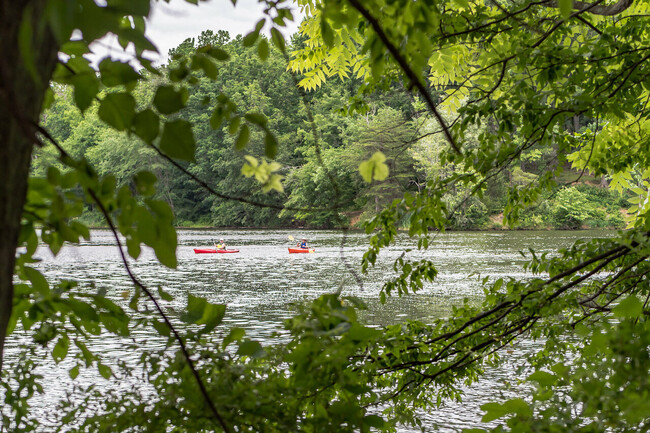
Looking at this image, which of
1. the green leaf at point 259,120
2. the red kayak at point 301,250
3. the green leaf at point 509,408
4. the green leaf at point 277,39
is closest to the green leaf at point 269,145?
the green leaf at point 259,120

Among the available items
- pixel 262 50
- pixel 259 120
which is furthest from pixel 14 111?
pixel 262 50

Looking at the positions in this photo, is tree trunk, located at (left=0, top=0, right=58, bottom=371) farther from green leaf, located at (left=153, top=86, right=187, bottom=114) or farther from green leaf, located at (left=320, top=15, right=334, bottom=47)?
green leaf, located at (left=320, top=15, right=334, bottom=47)

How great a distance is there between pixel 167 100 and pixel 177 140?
61 millimetres

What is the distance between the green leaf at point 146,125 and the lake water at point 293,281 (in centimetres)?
631

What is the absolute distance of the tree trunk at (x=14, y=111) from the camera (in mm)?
678

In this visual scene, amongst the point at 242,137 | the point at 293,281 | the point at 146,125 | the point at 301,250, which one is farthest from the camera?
the point at 301,250

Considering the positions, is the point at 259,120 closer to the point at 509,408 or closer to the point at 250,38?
the point at 250,38

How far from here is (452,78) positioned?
167 inches

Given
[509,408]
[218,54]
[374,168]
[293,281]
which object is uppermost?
[218,54]

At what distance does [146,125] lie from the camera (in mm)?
845

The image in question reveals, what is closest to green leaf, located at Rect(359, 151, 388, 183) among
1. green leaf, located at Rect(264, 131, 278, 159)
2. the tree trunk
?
green leaf, located at Rect(264, 131, 278, 159)

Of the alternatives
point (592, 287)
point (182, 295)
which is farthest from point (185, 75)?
point (182, 295)

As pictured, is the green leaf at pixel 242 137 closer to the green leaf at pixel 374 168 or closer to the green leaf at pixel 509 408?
the green leaf at pixel 374 168

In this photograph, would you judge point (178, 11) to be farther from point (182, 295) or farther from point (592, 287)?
point (182, 295)
